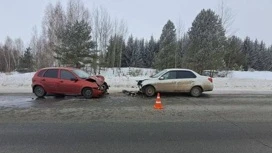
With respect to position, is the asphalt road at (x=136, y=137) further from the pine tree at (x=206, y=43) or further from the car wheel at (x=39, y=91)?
the pine tree at (x=206, y=43)

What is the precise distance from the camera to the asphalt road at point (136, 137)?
5.55 m

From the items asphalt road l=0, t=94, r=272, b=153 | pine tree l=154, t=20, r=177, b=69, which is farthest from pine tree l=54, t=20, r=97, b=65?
asphalt road l=0, t=94, r=272, b=153

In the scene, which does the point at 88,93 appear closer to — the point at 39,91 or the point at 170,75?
the point at 39,91

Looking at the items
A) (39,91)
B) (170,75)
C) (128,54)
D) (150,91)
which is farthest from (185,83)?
(128,54)

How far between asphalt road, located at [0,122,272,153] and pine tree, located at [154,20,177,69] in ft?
103

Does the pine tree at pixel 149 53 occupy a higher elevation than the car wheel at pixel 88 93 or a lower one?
higher

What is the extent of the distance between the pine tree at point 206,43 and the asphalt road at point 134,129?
63.5 feet

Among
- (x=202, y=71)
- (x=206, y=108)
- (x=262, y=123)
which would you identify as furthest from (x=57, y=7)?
(x=262, y=123)

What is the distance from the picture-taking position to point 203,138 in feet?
20.8

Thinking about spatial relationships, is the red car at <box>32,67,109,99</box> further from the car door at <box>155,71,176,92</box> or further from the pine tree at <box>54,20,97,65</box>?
the pine tree at <box>54,20,97,65</box>

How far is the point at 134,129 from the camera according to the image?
7160 mm

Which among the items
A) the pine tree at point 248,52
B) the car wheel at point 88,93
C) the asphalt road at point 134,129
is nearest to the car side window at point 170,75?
the asphalt road at point 134,129

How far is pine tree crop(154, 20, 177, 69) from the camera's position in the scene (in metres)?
39.2

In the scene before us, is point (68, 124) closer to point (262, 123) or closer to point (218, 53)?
point (262, 123)
